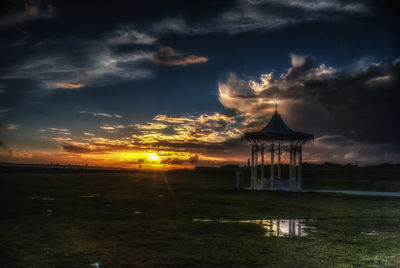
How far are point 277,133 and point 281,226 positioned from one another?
23008mm

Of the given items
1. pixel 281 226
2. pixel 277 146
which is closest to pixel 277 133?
pixel 277 146

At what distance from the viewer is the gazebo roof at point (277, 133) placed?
39.7m

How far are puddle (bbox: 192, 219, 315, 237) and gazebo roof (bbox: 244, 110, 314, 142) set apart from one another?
20910 mm

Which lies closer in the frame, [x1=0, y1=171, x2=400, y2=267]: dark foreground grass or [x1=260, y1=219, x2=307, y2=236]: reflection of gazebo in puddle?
[x1=0, y1=171, x2=400, y2=267]: dark foreground grass

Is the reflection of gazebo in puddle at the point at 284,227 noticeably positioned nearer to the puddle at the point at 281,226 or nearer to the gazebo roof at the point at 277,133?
the puddle at the point at 281,226

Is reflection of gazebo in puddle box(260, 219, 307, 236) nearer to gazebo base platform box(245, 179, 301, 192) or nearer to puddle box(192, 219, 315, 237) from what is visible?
puddle box(192, 219, 315, 237)

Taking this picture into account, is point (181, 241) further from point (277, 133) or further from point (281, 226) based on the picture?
point (277, 133)

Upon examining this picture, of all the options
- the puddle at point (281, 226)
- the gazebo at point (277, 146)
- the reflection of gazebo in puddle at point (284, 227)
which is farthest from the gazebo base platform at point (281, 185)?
the reflection of gazebo in puddle at point (284, 227)

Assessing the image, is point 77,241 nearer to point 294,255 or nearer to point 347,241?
point 294,255

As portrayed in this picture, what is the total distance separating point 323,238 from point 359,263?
12.7ft

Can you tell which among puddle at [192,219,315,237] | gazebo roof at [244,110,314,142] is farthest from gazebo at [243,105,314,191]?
puddle at [192,219,315,237]

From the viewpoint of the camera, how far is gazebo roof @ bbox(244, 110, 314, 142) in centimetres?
3972

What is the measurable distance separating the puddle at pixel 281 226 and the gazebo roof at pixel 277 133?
20.9m

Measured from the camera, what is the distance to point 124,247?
12.2 m
